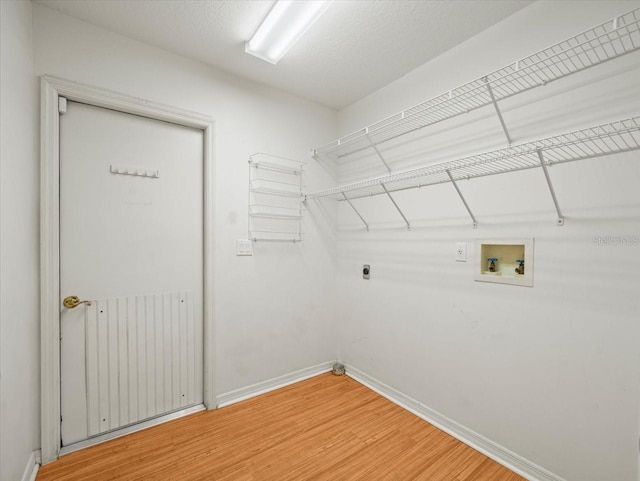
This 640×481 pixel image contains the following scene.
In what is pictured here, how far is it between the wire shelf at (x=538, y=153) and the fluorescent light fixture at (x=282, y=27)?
96cm

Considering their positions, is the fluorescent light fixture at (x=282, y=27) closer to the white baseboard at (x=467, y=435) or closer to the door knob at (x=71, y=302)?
the door knob at (x=71, y=302)

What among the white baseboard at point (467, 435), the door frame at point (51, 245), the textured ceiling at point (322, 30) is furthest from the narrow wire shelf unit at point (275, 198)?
the white baseboard at point (467, 435)

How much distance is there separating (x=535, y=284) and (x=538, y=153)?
2.30 ft

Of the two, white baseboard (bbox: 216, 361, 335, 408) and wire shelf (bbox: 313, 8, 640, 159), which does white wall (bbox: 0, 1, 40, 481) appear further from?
wire shelf (bbox: 313, 8, 640, 159)

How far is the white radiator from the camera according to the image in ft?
5.88

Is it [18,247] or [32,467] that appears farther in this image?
[32,467]

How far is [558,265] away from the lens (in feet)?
4.85

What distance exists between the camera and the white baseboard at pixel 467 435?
1.54m

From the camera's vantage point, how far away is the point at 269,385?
95.5 inches

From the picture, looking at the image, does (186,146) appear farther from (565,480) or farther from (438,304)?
(565,480)

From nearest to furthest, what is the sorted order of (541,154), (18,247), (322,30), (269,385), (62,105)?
(541,154), (18,247), (62,105), (322,30), (269,385)

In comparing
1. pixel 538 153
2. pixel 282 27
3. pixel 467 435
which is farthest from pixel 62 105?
pixel 467 435

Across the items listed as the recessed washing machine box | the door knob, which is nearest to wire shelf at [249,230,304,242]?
the door knob

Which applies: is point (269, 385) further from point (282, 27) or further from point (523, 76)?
point (523, 76)
